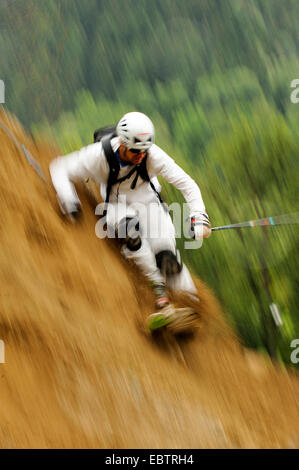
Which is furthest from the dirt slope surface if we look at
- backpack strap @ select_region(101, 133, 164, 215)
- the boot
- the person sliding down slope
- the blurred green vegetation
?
the blurred green vegetation

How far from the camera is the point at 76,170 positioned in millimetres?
4500

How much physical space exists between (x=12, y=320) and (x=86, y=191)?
198cm

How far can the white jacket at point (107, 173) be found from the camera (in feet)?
14.5

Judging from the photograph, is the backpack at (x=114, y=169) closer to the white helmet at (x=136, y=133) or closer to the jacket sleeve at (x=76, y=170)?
the jacket sleeve at (x=76, y=170)

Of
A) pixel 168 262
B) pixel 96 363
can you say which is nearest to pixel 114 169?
pixel 168 262

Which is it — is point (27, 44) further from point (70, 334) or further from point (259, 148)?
point (70, 334)

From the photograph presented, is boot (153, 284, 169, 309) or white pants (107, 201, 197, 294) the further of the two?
white pants (107, 201, 197, 294)

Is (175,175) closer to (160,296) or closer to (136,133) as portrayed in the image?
(136,133)

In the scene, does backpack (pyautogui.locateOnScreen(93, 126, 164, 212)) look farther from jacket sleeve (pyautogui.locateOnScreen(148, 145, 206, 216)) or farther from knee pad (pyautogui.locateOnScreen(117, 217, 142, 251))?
knee pad (pyautogui.locateOnScreen(117, 217, 142, 251))

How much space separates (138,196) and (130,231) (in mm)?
436

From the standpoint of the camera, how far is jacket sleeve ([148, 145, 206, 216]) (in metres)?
4.43

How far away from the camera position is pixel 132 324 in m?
4.22

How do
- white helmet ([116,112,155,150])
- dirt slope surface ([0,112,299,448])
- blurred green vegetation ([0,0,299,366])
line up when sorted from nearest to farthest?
Answer: dirt slope surface ([0,112,299,448])
white helmet ([116,112,155,150])
blurred green vegetation ([0,0,299,366])

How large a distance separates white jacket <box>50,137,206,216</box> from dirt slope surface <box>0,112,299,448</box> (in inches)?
11.6
